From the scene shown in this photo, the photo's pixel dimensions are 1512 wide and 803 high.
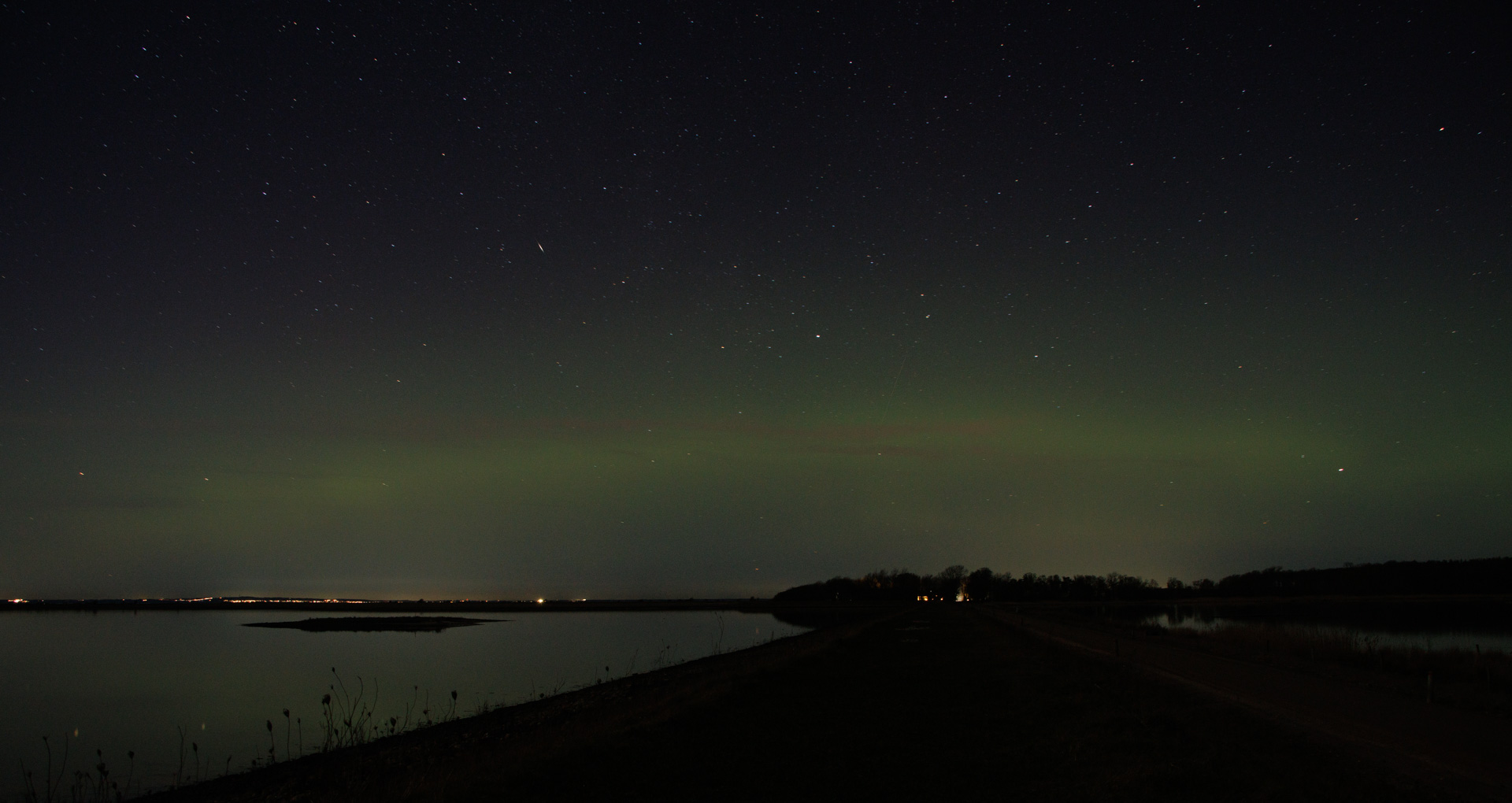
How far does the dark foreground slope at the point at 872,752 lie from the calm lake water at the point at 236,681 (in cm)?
535

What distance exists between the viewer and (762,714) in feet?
51.4

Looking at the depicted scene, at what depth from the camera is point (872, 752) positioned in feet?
41.0

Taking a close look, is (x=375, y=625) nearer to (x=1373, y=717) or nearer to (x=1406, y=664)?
(x=1406, y=664)

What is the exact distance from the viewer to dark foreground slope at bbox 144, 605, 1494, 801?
10.1m

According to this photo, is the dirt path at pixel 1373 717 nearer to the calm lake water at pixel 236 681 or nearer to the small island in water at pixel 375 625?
the calm lake water at pixel 236 681

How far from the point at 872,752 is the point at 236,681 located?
107 feet

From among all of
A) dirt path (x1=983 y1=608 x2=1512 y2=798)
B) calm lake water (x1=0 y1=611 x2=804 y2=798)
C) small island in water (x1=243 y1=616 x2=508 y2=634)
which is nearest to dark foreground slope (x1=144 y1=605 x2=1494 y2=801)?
dirt path (x1=983 y1=608 x2=1512 y2=798)

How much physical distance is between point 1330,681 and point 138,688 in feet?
132

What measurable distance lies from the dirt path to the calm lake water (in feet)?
68.6

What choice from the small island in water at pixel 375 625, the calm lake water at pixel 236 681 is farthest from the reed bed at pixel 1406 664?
the small island in water at pixel 375 625

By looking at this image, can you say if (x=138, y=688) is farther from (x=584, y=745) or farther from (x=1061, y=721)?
(x=1061, y=721)

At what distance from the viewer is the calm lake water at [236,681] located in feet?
64.6

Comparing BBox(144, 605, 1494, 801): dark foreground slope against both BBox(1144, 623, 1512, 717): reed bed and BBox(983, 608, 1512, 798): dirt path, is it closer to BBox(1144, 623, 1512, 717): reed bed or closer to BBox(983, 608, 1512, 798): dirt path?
BBox(983, 608, 1512, 798): dirt path

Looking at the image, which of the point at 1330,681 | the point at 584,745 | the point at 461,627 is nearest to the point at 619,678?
the point at 584,745
